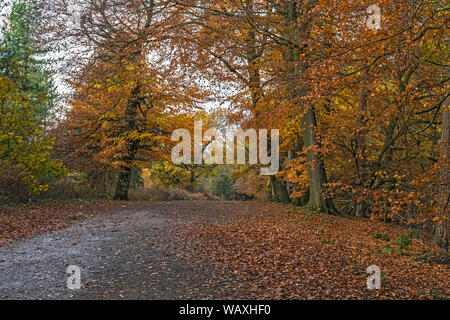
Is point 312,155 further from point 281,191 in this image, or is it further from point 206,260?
point 206,260

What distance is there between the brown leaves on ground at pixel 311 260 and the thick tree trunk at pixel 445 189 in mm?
317

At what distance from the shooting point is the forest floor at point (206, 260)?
4.95 meters

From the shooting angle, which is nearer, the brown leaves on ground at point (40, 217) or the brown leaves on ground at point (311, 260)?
the brown leaves on ground at point (311, 260)

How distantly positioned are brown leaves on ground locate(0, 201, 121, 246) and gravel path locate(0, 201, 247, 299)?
67 centimetres

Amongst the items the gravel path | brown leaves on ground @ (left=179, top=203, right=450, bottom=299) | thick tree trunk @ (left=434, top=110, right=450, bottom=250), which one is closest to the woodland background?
thick tree trunk @ (left=434, top=110, right=450, bottom=250)

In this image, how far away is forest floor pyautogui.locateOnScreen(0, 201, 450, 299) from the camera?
4.95m

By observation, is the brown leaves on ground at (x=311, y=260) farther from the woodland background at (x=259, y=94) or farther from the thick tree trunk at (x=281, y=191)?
the thick tree trunk at (x=281, y=191)

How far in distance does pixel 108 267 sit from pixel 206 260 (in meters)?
1.79

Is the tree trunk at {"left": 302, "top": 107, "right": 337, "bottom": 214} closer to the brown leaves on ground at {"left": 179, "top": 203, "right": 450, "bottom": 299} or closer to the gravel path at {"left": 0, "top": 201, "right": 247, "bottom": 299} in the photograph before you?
the brown leaves on ground at {"left": 179, "top": 203, "right": 450, "bottom": 299}

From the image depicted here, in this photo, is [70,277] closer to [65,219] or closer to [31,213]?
[65,219]

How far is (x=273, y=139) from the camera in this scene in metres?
17.3

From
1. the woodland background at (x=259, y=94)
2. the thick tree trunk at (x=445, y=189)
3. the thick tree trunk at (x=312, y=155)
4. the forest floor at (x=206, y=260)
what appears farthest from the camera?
the thick tree trunk at (x=312, y=155)

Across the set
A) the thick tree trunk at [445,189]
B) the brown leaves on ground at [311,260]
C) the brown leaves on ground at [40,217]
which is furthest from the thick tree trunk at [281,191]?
the thick tree trunk at [445,189]

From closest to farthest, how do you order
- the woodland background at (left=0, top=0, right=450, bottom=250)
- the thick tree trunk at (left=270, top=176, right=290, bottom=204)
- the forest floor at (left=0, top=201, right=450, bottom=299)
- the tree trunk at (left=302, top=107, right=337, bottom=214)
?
the forest floor at (left=0, top=201, right=450, bottom=299), the woodland background at (left=0, top=0, right=450, bottom=250), the tree trunk at (left=302, top=107, right=337, bottom=214), the thick tree trunk at (left=270, top=176, right=290, bottom=204)
